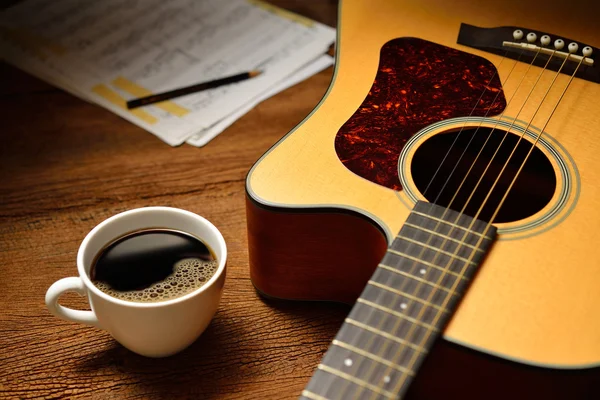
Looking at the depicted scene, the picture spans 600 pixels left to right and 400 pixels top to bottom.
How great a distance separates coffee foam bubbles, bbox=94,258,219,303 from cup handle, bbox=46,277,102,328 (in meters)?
0.02

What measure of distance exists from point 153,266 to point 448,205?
0.30 metres

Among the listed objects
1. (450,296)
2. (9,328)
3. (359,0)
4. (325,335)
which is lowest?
(9,328)

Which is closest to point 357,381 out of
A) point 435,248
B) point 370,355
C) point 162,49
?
point 370,355

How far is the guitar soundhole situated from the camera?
2.38 ft

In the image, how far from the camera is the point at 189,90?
1.02 metres

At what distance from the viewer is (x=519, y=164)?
746 mm

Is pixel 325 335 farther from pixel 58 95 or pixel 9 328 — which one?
pixel 58 95

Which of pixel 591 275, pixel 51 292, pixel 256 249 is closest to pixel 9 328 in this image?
pixel 51 292

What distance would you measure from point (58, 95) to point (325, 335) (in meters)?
0.59

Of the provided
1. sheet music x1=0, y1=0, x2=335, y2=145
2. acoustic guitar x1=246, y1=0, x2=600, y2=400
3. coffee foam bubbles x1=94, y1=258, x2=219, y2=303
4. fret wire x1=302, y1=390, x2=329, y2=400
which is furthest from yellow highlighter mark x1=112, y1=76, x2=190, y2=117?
fret wire x1=302, y1=390, x2=329, y2=400

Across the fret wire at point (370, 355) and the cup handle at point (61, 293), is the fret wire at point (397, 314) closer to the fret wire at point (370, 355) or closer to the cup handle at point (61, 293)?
the fret wire at point (370, 355)

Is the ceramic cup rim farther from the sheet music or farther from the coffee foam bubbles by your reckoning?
the sheet music

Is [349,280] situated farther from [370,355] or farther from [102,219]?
[102,219]

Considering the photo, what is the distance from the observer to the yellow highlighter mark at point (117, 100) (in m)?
0.97
